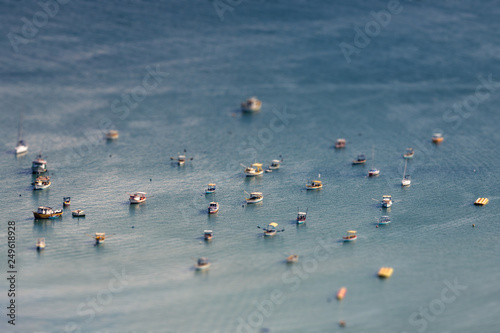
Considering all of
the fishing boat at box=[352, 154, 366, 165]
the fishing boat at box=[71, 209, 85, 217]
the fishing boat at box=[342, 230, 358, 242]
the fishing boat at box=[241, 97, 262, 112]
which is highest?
the fishing boat at box=[241, 97, 262, 112]

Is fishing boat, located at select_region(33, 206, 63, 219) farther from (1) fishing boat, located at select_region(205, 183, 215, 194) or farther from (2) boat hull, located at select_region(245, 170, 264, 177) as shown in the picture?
(2) boat hull, located at select_region(245, 170, 264, 177)

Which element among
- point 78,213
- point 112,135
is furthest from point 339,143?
point 78,213

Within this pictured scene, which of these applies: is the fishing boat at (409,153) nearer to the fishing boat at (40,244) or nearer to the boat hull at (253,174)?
the boat hull at (253,174)

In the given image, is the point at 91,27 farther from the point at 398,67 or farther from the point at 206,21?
the point at 398,67

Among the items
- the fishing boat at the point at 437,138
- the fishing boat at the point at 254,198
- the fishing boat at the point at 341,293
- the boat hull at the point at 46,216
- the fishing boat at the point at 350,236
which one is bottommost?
the fishing boat at the point at 341,293

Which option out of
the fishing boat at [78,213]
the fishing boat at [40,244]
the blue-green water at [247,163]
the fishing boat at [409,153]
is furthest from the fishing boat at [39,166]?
the fishing boat at [409,153]

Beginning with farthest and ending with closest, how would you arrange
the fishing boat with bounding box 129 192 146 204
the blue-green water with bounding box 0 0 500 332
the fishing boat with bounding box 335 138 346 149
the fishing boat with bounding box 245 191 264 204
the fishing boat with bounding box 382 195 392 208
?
the fishing boat with bounding box 335 138 346 149 → the fishing boat with bounding box 245 191 264 204 → the fishing boat with bounding box 129 192 146 204 → the fishing boat with bounding box 382 195 392 208 → the blue-green water with bounding box 0 0 500 332

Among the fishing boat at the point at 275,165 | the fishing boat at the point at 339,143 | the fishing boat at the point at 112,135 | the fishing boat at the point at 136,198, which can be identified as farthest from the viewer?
the fishing boat at the point at 112,135

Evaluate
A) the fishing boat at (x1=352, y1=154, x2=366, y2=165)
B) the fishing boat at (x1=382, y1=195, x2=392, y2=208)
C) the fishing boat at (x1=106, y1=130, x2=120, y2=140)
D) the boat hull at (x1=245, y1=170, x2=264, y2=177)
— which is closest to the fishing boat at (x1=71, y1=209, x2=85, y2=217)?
the boat hull at (x1=245, y1=170, x2=264, y2=177)
